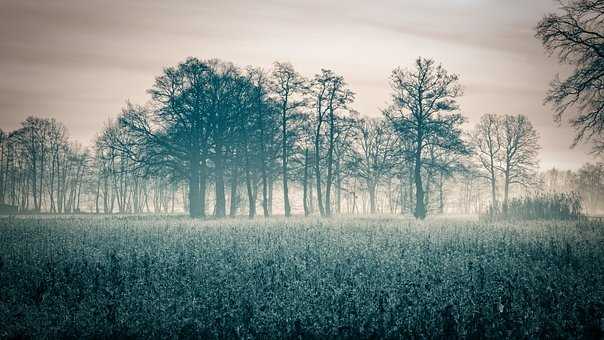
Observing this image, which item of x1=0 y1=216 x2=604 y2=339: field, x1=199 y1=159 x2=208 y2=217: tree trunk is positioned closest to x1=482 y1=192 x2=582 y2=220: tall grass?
x1=0 y1=216 x2=604 y2=339: field

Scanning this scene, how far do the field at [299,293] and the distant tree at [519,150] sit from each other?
131 feet

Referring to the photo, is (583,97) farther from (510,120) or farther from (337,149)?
(510,120)

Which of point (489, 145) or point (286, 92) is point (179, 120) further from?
point (489, 145)

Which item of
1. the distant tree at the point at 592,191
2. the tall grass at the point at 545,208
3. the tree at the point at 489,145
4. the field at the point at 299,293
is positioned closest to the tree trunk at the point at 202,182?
the field at the point at 299,293

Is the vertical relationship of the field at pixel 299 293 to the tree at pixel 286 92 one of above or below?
below

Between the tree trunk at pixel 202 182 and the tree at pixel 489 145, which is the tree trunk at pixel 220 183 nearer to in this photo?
the tree trunk at pixel 202 182

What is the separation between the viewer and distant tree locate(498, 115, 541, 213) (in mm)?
45375

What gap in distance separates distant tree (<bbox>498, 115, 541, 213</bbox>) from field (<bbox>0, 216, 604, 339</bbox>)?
3995 cm

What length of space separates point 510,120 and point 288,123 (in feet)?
97.1

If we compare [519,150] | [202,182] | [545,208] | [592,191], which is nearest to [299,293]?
[545,208]

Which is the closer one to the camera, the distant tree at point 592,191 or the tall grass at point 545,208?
the tall grass at point 545,208

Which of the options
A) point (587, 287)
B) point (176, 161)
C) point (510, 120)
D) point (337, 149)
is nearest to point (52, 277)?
point (587, 287)

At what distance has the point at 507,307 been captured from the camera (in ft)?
18.0

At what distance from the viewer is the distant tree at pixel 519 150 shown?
149 feet
